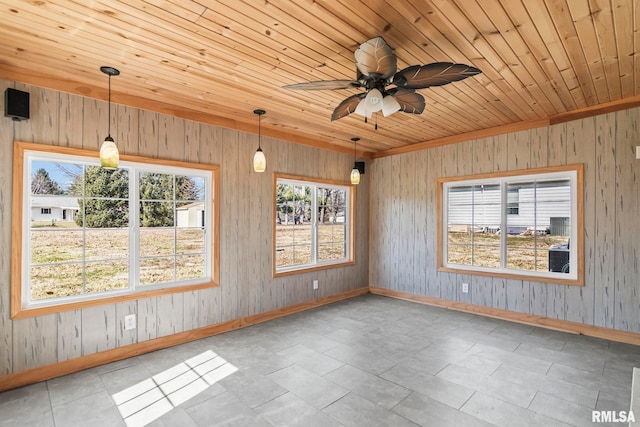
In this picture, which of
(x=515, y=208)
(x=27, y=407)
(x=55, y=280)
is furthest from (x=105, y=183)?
(x=515, y=208)

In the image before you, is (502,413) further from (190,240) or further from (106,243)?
(106,243)

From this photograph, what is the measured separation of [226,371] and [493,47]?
12.0 ft

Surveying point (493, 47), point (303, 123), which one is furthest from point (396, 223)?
point (493, 47)

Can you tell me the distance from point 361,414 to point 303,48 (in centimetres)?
285

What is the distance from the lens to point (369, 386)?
2770 mm

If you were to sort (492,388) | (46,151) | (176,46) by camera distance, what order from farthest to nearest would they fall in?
(46,151) < (492,388) < (176,46)

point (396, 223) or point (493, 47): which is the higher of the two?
point (493, 47)

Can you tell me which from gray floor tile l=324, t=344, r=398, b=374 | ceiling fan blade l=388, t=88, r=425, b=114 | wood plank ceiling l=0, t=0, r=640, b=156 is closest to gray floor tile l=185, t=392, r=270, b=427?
gray floor tile l=324, t=344, r=398, b=374

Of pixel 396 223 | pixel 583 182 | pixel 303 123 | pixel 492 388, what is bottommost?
pixel 492 388

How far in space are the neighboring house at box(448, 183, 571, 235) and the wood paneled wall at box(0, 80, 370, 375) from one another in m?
2.08

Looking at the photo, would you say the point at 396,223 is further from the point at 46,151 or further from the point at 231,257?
the point at 46,151

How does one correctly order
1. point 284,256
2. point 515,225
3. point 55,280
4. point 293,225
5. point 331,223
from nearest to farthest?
1. point 55,280
2. point 515,225
3. point 284,256
4. point 293,225
5. point 331,223

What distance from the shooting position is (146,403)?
98.8 inches

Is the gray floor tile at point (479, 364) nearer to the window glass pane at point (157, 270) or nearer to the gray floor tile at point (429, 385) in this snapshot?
the gray floor tile at point (429, 385)
